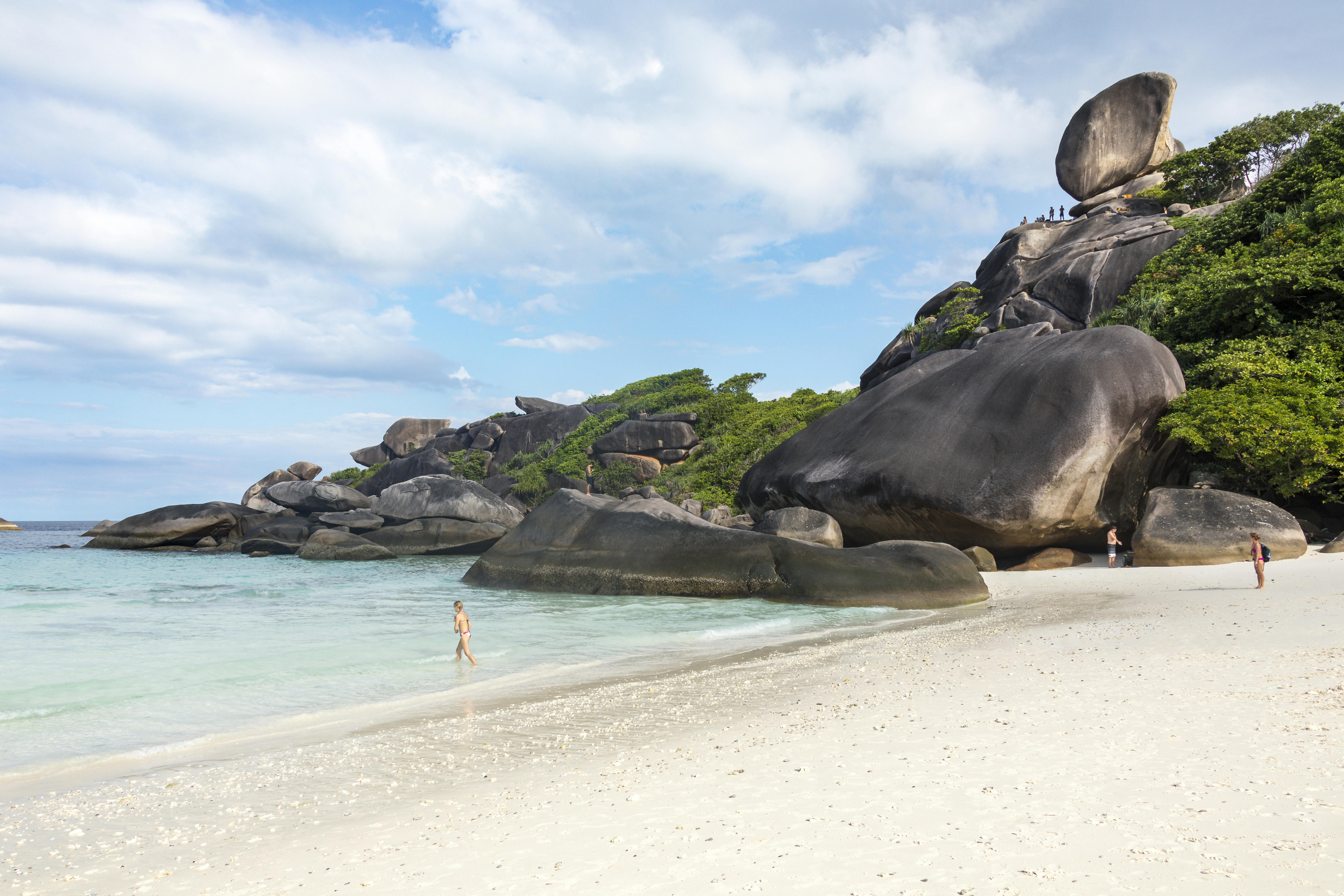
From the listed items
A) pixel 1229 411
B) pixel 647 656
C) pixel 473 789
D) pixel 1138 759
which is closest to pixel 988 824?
pixel 1138 759

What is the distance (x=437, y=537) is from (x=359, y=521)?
4351mm

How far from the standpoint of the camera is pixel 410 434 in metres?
53.1

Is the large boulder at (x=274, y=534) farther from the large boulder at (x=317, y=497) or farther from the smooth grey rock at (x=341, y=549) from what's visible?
the smooth grey rock at (x=341, y=549)

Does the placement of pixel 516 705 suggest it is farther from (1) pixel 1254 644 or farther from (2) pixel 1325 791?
(1) pixel 1254 644

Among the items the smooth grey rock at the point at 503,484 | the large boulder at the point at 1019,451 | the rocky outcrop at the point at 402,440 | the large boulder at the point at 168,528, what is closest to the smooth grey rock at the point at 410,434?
the rocky outcrop at the point at 402,440

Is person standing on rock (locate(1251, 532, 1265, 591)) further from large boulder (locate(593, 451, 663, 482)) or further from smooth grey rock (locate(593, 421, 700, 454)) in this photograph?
smooth grey rock (locate(593, 421, 700, 454))

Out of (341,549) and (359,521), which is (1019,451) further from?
(359,521)

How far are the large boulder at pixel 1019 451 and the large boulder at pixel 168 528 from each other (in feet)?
88.0

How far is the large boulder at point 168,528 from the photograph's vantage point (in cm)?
3095

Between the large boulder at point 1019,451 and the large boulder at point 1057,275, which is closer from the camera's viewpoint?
the large boulder at point 1019,451

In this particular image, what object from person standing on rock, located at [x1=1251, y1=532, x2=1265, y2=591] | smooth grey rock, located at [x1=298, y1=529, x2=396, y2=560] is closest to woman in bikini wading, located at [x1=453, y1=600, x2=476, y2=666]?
person standing on rock, located at [x1=1251, y1=532, x2=1265, y2=591]

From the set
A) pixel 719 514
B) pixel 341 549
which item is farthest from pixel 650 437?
pixel 341 549

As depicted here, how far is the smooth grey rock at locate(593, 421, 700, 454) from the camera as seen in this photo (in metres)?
38.9

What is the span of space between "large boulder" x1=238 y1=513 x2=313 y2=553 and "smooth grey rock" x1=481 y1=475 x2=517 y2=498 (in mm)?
11159
